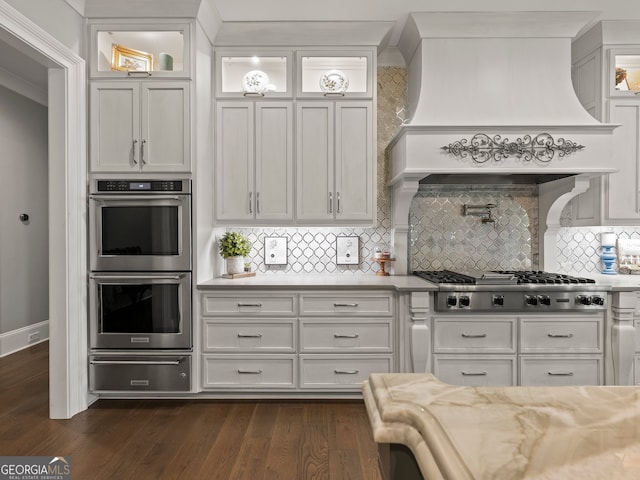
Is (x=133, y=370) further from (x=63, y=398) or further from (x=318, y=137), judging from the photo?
(x=318, y=137)

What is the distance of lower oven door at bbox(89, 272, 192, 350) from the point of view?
303 centimetres

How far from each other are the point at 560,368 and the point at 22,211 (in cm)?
547

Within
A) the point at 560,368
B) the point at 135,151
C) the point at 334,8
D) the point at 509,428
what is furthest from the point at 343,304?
the point at 509,428

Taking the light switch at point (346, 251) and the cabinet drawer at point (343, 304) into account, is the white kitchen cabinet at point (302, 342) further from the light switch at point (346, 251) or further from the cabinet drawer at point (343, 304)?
the light switch at point (346, 251)

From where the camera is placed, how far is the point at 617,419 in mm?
711

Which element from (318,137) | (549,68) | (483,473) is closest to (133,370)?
(318,137)

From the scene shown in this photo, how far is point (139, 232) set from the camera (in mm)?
3035

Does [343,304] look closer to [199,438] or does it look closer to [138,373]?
[199,438]

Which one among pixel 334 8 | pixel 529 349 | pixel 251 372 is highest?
pixel 334 8

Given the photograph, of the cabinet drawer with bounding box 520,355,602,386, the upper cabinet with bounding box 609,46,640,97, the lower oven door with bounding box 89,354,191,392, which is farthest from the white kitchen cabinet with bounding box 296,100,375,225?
the upper cabinet with bounding box 609,46,640,97

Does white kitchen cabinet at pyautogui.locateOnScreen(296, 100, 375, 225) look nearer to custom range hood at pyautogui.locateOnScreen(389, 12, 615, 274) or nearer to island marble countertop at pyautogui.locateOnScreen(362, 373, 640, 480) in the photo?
custom range hood at pyautogui.locateOnScreen(389, 12, 615, 274)

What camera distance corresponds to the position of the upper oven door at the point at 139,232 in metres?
3.02

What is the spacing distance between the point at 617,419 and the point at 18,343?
5457 millimetres

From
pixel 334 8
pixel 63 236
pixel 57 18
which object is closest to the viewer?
pixel 57 18
